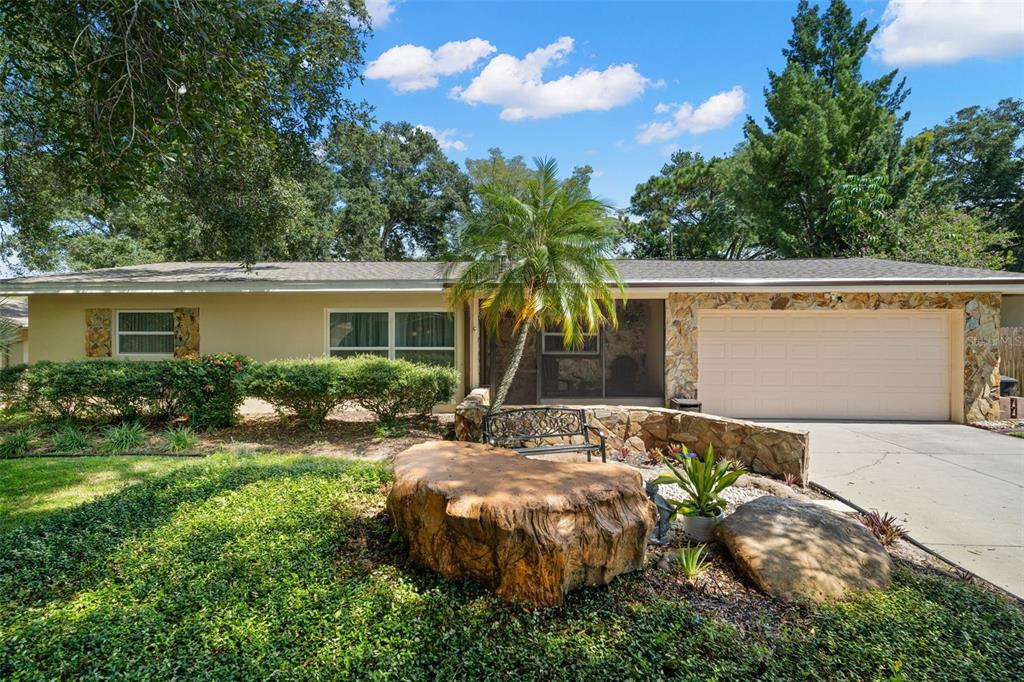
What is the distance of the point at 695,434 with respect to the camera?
6.65 m

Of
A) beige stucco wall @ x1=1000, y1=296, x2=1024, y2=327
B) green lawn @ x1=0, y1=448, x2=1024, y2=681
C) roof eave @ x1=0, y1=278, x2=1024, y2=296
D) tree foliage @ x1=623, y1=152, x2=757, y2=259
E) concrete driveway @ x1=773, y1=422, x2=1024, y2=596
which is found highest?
tree foliage @ x1=623, y1=152, x2=757, y2=259

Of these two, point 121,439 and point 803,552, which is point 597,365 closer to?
point 803,552

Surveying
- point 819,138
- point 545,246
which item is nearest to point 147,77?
point 545,246

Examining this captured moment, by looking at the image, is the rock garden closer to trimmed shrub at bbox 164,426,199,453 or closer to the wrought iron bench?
the wrought iron bench

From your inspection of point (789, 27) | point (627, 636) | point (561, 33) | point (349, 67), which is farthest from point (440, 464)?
point (789, 27)

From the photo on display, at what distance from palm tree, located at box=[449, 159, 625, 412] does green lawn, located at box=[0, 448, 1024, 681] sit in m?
3.82

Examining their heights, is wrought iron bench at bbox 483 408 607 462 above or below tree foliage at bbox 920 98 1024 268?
below

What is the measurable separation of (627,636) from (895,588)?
197 cm

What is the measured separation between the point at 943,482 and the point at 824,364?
4.31m

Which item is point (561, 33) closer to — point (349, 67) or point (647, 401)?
point (349, 67)

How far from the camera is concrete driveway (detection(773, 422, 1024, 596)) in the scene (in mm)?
3975

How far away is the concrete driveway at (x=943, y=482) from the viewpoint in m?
3.97

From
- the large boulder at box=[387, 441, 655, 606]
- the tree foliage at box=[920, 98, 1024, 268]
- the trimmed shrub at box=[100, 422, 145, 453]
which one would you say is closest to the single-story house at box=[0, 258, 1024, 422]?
the trimmed shrub at box=[100, 422, 145, 453]

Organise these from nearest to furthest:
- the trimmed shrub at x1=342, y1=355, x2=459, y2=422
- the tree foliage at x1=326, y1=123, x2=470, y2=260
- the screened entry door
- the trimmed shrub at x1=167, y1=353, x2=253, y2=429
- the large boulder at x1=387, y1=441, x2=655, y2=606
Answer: the large boulder at x1=387, y1=441, x2=655, y2=606
the trimmed shrub at x1=342, y1=355, x2=459, y2=422
the trimmed shrub at x1=167, y1=353, x2=253, y2=429
the screened entry door
the tree foliage at x1=326, y1=123, x2=470, y2=260
